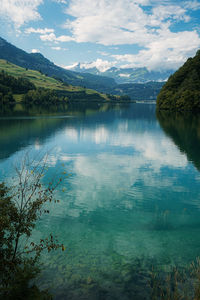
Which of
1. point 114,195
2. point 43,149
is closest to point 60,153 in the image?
point 43,149

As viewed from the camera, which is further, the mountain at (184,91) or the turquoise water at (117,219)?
the mountain at (184,91)

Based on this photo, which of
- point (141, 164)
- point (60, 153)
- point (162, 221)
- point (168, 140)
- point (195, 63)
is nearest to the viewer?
point (162, 221)

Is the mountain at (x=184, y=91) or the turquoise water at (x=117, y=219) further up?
the mountain at (x=184, y=91)

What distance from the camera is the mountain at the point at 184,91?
13962 centimetres

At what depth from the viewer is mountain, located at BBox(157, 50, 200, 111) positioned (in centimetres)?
13962

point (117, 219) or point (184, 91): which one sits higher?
point (184, 91)

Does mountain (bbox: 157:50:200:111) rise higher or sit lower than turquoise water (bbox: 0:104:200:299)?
higher

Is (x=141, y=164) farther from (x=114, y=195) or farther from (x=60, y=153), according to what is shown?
(x=60, y=153)

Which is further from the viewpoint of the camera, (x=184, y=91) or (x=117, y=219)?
(x=184, y=91)

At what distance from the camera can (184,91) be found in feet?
480

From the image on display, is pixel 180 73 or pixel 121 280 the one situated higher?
pixel 180 73

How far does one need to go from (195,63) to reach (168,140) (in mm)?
141545

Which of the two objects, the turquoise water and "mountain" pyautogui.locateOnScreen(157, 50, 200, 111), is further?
"mountain" pyautogui.locateOnScreen(157, 50, 200, 111)

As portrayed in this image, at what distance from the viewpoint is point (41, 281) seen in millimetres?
12562
